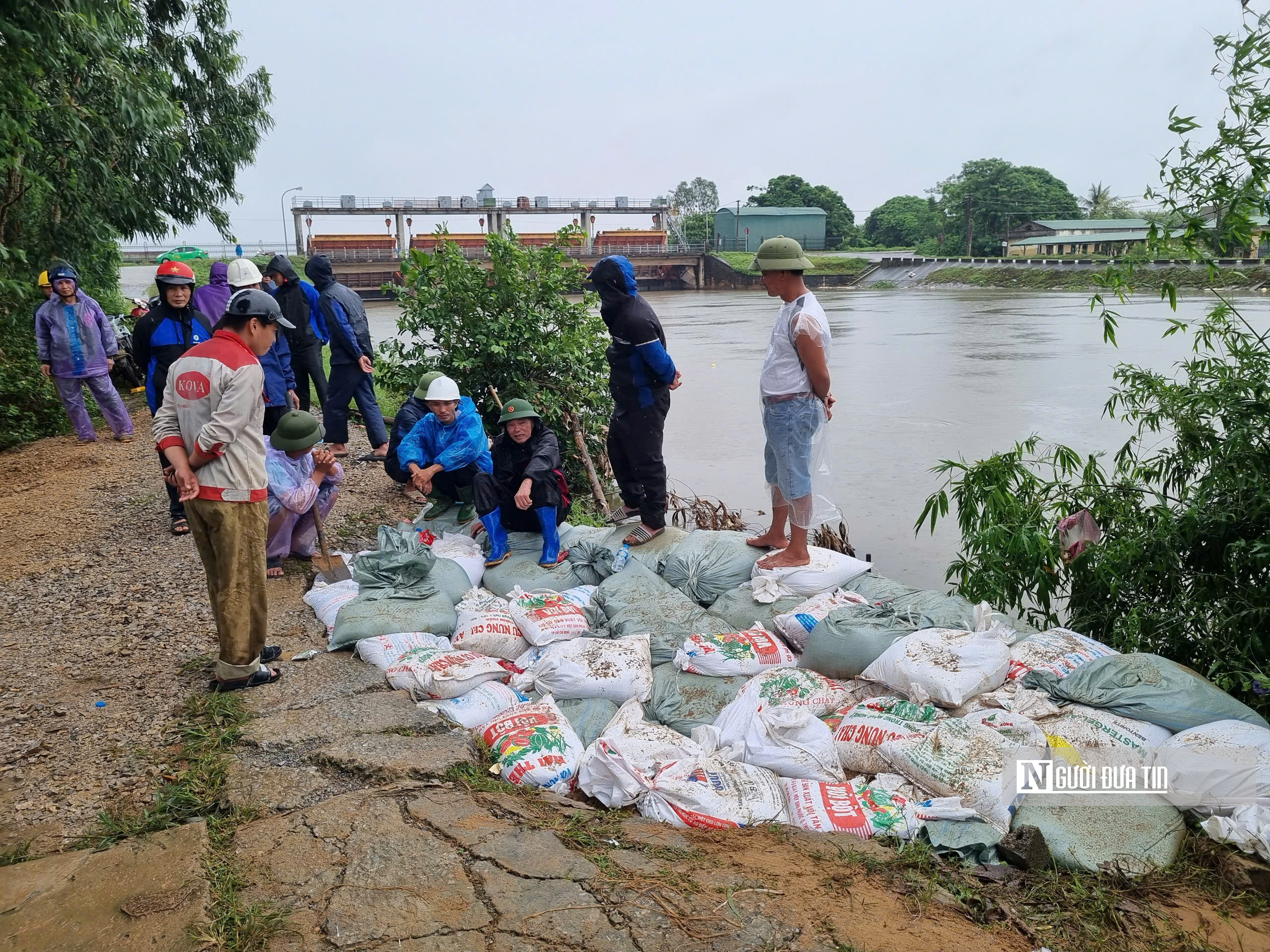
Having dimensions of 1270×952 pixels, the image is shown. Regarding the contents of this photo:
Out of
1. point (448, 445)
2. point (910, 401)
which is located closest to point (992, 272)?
point (910, 401)

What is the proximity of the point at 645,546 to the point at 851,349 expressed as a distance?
14.0m

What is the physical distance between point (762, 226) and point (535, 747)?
53919mm

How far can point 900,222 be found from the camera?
59406 millimetres

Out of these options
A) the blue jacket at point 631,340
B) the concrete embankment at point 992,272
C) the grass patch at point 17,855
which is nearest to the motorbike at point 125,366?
the blue jacket at point 631,340

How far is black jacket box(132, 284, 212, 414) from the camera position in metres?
4.88

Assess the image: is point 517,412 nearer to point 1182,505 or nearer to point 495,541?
point 495,541

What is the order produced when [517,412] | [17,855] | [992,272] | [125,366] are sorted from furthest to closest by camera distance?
1. [992,272]
2. [125,366]
3. [517,412]
4. [17,855]

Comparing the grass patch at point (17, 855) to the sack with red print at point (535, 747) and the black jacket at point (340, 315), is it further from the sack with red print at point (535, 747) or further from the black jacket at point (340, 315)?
the black jacket at point (340, 315)

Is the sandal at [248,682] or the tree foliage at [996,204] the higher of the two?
the tree foliage at [996,204]

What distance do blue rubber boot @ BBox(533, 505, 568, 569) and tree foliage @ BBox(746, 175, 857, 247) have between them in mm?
57498

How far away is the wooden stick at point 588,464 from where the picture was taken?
5.95 metres

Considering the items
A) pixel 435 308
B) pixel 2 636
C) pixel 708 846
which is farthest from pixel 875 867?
pixel 435 308

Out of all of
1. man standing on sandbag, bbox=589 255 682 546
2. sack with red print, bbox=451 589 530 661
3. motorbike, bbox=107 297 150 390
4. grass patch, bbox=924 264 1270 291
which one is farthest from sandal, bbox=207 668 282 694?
grass patch, bbox=924 264 1270 291

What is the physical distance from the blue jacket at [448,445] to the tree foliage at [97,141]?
2293 millimetres
